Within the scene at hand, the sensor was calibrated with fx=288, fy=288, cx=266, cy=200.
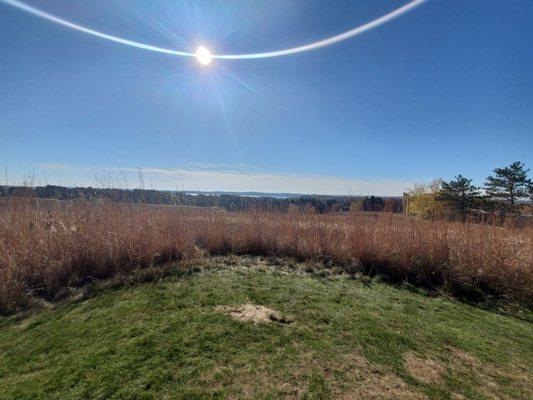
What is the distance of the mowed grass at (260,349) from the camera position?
7.09ft

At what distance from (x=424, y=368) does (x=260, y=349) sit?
1.44 metres

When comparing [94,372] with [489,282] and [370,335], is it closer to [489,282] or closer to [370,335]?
[370,335]

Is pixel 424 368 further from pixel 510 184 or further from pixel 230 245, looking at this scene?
pixel 510 184

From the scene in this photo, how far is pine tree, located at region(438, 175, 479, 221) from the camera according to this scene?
110 ft

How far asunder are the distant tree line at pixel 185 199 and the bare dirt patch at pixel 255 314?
450 cm

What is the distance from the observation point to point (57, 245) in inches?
199

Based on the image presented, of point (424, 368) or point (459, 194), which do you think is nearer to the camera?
point (424, 368)

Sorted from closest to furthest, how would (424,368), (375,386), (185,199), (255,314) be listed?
1. (375,386)
2. (424,368)
3. (255,314)
4. (185,199)

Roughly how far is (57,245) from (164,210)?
7.84 ft

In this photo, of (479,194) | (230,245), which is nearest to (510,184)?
(479,194)

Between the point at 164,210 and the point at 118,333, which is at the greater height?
the point at 164,210

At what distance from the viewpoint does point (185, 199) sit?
8.15 m

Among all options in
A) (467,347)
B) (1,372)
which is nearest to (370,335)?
(467,347)

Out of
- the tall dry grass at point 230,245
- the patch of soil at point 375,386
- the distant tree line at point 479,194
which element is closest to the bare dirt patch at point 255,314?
the patch of soil at point 375,386
